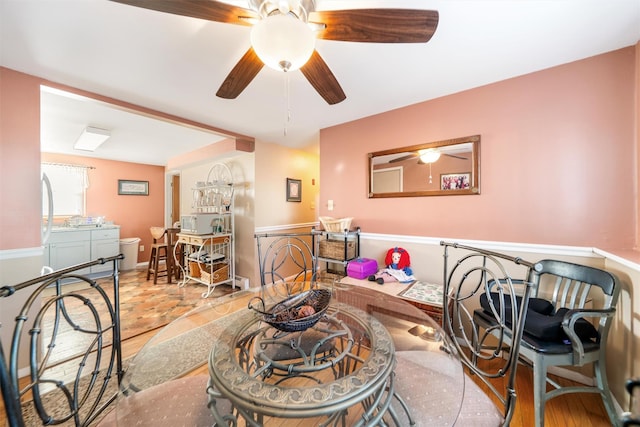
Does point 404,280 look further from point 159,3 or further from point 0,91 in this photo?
point 0,91

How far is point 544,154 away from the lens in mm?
1868

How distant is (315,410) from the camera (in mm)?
717

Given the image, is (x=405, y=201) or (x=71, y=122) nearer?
(x=405, y=201)

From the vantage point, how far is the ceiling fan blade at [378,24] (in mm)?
1086

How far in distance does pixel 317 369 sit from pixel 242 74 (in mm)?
1679

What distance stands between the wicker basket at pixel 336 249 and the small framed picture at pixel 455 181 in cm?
114

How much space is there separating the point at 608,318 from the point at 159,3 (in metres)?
2.78

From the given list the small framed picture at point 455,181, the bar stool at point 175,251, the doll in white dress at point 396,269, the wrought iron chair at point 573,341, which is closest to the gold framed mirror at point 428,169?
the small framed picture at point 455,181

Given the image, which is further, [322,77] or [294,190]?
[294,190]

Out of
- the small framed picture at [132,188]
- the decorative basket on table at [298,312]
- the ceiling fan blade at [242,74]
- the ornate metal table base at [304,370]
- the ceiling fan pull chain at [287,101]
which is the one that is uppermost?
the ceiling fan pull chain at [287,101]

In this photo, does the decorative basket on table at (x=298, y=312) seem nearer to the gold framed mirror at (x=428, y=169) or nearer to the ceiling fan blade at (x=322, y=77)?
the ceiling fan blade at (x=322, y=77)

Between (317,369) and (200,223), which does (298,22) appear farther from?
(200,223)

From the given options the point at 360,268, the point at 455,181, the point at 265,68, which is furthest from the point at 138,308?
the point at 455,181

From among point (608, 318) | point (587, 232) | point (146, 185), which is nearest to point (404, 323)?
point (608, 318)
